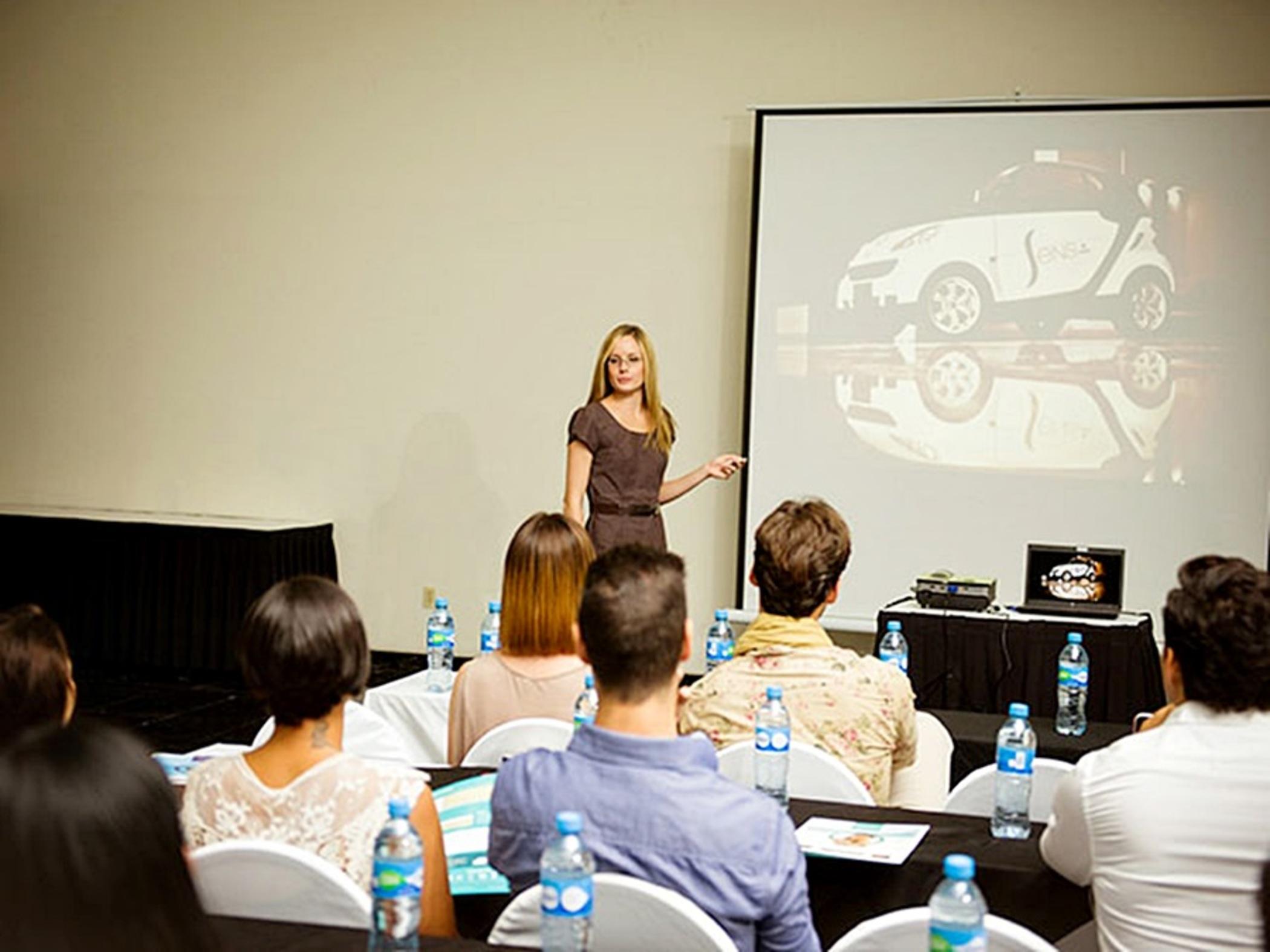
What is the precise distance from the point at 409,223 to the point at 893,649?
4207mm

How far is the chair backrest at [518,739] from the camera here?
3.44 m

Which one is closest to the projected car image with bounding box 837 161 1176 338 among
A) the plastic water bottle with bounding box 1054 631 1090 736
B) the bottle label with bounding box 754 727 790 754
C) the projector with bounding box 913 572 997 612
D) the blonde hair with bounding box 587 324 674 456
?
the blonde hair with bounding box 587 324 674 456

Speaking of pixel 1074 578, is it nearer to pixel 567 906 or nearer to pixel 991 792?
pixel 991 792

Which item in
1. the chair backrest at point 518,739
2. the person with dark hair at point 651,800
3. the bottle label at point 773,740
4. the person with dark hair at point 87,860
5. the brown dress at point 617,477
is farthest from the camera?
the brown dress at point 617,477

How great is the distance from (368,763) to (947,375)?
5.29m

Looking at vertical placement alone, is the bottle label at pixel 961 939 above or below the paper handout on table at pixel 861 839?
above

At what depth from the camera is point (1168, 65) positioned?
7.26 m

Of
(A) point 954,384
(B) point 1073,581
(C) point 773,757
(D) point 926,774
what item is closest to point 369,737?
(C) point 773,757

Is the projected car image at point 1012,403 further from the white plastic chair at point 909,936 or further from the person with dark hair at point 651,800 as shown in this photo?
the white plastic chair at point 909,936

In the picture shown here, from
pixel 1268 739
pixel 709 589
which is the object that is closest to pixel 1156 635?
pixel 709 589

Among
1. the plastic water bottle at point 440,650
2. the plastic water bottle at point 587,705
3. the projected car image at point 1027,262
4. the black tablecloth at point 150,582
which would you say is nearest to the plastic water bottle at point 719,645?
the plastic water bottle at point 440,650

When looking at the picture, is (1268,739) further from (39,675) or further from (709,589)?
(709,589)

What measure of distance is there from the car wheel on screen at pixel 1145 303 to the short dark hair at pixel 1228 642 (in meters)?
4.87

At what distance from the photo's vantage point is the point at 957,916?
6.33ft
